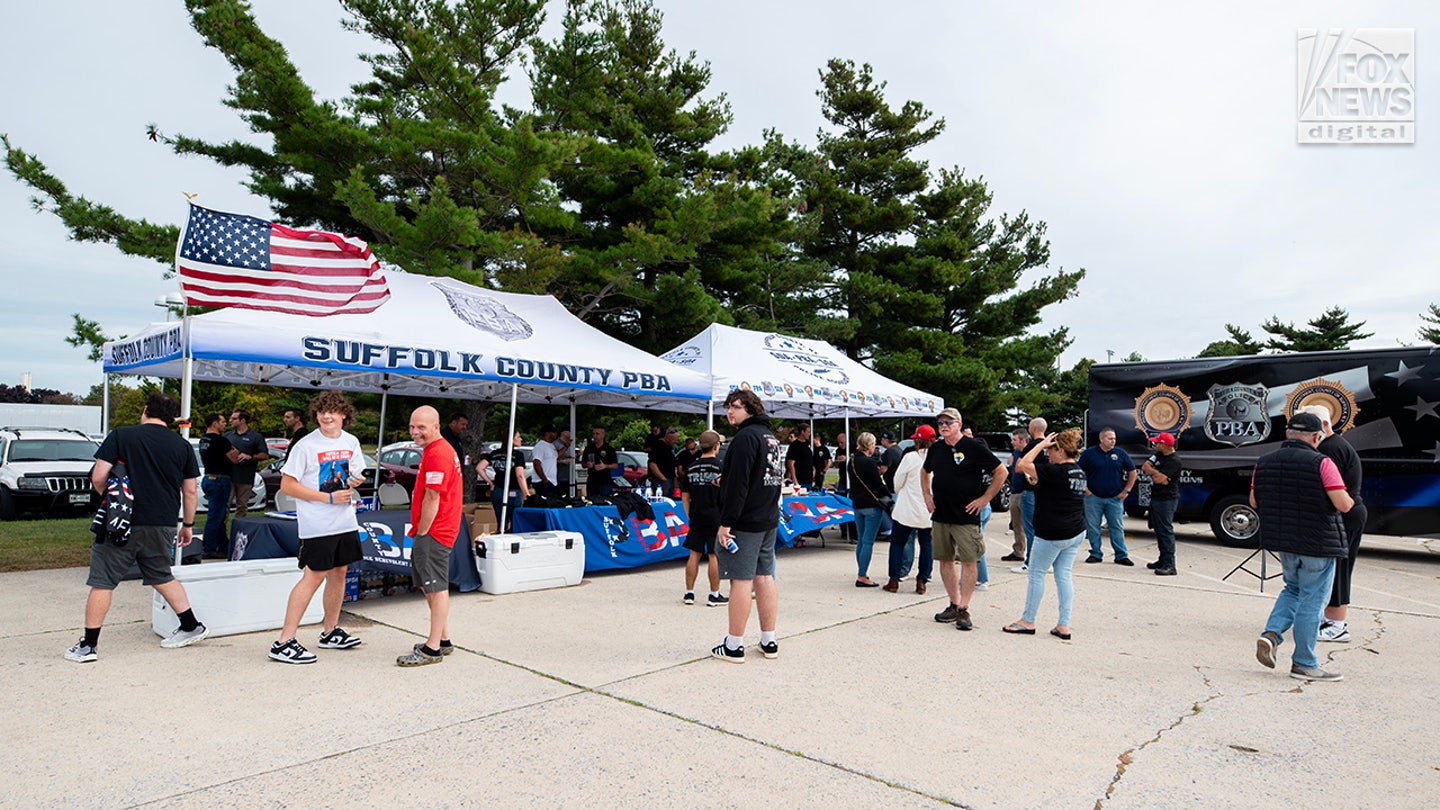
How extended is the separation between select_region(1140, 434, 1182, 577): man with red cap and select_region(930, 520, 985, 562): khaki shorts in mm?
3898

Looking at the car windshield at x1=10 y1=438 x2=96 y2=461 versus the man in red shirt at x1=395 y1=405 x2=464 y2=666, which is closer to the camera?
the man in red shirt at x1=395 y1=405 x2=464 y2=666

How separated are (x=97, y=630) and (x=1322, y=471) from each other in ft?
25.0

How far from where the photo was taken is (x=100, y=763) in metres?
3.47

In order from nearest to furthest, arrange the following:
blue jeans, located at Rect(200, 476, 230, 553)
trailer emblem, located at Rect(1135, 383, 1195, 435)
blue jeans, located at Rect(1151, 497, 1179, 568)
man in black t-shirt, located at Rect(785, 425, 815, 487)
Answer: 1. blue jeans, located at Rect(200, 476, 230, 553)
2. blue jeans, located at Rect(1151, 497, 1179, 568)
3. trailer emblem, located at Rect(1135, 383, 1195, 435)
4. man in black t-shirt, located at Rect(785, 425, 815, 487)

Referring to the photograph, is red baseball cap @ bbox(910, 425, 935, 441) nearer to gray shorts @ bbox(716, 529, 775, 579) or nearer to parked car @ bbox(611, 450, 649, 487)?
gray shorts @ bbox(716, 529, 775, 579)

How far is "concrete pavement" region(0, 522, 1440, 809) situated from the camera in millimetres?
3287

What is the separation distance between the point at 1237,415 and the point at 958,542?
306 inches

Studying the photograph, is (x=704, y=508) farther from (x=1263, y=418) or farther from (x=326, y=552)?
(x=1263, y=418)

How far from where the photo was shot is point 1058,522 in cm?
582

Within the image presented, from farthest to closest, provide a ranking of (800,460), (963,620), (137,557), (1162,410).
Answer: (800,460)
(1162,410)
(963,620)
(137,557)

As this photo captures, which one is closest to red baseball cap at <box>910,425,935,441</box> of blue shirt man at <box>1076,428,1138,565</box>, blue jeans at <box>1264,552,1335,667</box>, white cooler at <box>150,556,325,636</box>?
blue jeans at <box>1264,552,1335,667</box>

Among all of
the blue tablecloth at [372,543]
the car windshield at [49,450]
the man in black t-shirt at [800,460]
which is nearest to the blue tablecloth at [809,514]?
the man in black t-shirt at [800,460]

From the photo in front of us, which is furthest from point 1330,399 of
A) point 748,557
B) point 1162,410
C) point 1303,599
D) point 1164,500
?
point 748,557

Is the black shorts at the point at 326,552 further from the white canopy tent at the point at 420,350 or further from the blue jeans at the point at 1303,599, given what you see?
the blue jeans at the point at 1303,599
